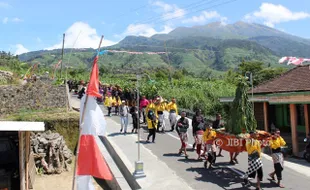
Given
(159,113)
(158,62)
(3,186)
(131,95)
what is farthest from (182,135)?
(158,62)

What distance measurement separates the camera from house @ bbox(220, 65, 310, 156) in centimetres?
1605

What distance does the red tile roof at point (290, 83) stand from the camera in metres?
17.9

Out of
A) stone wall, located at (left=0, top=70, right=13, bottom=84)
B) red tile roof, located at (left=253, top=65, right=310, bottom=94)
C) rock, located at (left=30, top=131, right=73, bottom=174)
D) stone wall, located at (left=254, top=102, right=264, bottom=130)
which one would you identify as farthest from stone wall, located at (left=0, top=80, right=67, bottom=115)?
red tile roof, located at (left=253, top=65, right=310, bottom=94)

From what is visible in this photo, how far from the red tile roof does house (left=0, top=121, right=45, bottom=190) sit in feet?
45.2

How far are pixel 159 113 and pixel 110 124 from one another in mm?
4284

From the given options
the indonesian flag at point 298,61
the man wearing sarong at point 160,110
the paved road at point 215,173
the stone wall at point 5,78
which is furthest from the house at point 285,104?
the stone wall at point 5,78

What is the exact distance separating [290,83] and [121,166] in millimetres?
12756

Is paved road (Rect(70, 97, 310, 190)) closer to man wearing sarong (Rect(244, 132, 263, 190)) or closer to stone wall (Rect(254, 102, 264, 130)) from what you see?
man wearing sarong (Rect(244, 132, 263, 190))

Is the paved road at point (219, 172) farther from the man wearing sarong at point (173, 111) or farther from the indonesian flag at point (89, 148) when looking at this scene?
the indonesian flag at point (89, 148)

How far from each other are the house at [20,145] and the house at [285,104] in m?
12.0

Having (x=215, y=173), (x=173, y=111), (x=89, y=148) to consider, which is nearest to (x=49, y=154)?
(x=173, y=111)

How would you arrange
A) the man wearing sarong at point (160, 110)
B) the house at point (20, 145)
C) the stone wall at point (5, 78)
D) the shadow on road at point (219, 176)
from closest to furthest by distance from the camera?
the house at point (20, 145), the shadow on road at point (219, 176), the man wearing sarong at point (160, 110), the stone wall at point (5, 78)

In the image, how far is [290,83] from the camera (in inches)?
766

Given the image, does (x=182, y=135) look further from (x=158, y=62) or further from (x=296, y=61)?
(x=158, y=62)
